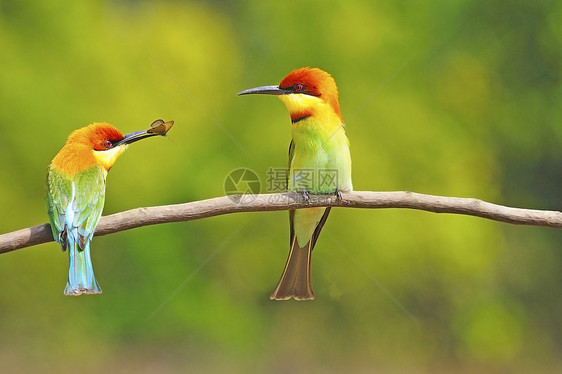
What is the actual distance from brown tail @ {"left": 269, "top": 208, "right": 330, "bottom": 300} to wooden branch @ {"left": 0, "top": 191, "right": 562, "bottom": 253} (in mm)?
247

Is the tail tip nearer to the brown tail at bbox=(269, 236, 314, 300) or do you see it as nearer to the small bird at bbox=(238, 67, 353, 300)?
the brown tail at bbox=(269, 236, 314, 300)

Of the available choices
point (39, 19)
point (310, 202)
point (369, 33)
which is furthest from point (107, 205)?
point (310, 202)

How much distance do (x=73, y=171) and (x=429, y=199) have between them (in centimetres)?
94

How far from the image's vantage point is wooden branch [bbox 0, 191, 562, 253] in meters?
1.76

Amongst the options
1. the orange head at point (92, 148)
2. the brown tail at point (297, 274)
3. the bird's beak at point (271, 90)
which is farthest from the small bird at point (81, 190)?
the brown tail at point (297, 274)

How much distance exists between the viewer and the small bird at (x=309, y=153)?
7.04 ft

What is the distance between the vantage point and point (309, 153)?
Result: 2.35 meters

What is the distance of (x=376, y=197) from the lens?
1.87m

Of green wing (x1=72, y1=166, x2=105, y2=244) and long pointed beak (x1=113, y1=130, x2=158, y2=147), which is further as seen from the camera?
long pointed beak (x1=113, y1=130, x2=158, y2=147)

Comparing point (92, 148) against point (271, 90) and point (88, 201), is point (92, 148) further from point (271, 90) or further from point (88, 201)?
point (271, 90)

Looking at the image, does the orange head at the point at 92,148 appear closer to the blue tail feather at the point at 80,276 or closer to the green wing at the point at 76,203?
the green wing at the point at 76,203

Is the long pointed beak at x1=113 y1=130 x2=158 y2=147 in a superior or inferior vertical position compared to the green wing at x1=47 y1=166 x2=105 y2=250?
superior

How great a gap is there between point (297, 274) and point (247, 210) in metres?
0.41

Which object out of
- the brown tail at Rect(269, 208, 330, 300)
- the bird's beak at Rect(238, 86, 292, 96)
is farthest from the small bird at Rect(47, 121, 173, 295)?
the brown tail at Rect(269, 208, 330, 300)
